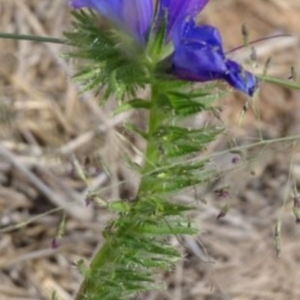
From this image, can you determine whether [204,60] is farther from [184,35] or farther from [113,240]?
[113,240]

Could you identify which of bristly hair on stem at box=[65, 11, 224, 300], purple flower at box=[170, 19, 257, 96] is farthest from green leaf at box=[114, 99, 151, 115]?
purple flower at box=[170, 19, 257, 96]

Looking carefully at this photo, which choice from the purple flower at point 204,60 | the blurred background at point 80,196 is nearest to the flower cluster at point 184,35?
the purple flower at point 204,60

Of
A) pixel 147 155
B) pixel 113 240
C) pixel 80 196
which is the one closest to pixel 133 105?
pixel 147 155

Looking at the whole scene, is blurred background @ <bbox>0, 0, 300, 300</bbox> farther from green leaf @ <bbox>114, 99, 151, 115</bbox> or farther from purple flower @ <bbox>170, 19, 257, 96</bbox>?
purple flower @ <bbox>170, 19, 257, 96</bbox>

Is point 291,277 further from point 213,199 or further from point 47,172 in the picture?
point 47,172

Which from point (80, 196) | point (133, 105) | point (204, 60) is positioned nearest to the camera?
point (204, 60)

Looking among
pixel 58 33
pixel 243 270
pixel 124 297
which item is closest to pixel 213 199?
pixel 243 270
